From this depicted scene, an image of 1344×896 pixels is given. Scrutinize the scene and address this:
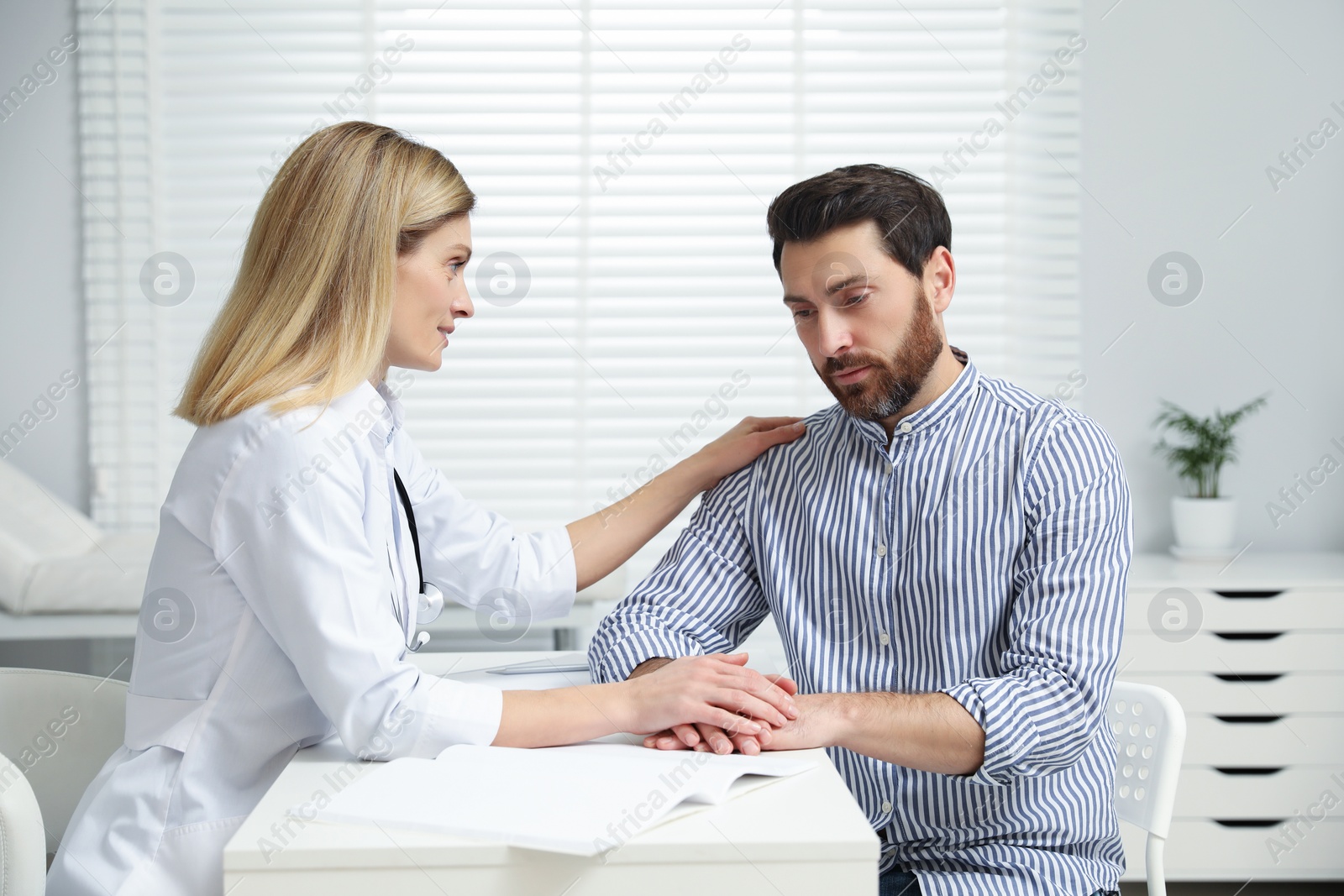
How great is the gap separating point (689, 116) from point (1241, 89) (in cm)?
156

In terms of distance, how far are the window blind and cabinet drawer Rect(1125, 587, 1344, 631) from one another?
823mm

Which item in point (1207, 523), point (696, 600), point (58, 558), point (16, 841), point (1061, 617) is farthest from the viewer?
point (1207, 523)

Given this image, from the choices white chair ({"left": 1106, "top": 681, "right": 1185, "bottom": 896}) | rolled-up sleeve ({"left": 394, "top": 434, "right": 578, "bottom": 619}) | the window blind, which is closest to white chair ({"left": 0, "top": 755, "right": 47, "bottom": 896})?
rolled-up sleeve ({"left": 394, "top": 434, "right": 578, "bottom": 619})

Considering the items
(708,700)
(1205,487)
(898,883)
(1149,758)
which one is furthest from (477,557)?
(1205,487)

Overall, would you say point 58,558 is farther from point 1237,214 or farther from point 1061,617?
point 1237,214

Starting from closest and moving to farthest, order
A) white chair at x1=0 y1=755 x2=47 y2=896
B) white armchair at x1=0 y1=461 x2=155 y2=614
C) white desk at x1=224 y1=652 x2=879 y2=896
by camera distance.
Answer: white desk at x1=224 y1=652 x2=879 y2=896 → white chair at x1=0 y1=755 x2=47 y2=896 → white armchair at x1=0 y1=461 x2=155 y2=614

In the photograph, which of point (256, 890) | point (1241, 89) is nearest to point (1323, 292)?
point (1241, 89)

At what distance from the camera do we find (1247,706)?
2518 millimetres

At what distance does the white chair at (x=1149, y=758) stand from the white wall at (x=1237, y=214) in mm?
1709

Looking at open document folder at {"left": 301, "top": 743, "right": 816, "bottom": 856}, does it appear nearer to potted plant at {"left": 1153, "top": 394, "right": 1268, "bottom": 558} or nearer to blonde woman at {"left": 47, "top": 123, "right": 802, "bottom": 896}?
blonde woman at {"left": 47, "top": 123, "right": 802, "bottom": 896}

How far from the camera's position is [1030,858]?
1286 mm

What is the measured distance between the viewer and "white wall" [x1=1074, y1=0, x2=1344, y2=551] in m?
3.03

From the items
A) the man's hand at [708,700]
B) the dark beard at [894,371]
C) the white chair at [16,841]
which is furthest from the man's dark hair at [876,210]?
the white chair at [16,841]

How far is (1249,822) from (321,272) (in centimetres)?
248
